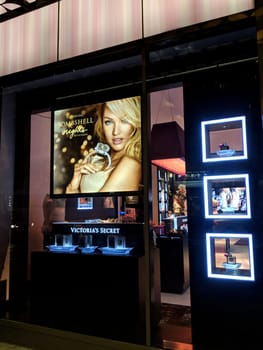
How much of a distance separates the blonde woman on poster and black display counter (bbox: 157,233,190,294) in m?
2.69

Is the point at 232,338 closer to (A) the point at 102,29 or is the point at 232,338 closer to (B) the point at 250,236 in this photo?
(B) the point at 250,236

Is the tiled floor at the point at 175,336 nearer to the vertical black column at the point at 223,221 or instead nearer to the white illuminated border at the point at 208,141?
the vertical black column at the point at 223,221

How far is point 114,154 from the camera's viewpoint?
4.30 metres

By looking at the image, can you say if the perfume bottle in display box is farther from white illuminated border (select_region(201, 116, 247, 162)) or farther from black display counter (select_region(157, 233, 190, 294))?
white illuminated border (select_region(201, 116, 247, 162))

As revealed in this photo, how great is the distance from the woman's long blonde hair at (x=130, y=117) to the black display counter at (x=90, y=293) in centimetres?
140

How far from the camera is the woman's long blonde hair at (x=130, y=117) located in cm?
412

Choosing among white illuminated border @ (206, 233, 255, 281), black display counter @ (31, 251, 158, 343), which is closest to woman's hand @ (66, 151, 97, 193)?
black display counter @ (31, 251, 158, 343)

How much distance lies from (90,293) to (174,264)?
2.27 meters

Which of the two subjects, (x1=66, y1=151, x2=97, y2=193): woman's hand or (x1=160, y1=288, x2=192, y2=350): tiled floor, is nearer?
(x1=160, y1=288, x2=192, y2=350): tiled floor

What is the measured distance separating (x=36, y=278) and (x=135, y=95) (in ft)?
10.2

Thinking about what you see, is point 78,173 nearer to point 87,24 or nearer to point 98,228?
point 98,228

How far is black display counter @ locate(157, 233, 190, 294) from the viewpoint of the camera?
20.6 feet

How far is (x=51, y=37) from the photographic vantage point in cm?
410

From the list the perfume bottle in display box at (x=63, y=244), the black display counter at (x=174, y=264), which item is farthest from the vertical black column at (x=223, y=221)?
the black display counter at (x=174, y=264)
